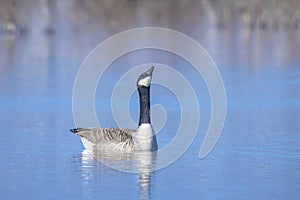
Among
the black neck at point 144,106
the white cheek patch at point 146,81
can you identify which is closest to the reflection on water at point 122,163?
the black neck at point 144,106

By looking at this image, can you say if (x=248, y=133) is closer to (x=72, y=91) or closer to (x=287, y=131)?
(x=287, y=131)

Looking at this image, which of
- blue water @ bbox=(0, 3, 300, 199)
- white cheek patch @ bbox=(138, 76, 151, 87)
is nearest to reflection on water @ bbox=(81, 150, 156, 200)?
blue water @ bbox=(0, 3, 300, 199)

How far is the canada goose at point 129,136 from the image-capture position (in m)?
10.5

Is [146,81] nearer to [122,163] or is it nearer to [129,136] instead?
[129,136]

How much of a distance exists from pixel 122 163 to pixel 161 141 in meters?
1.51

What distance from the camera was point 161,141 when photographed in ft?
37.6

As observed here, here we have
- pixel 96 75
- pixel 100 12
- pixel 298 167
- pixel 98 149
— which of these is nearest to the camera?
pixel 298 167

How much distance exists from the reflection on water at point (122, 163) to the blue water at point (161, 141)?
0.02 meters

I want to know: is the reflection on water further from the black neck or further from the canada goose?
the black neck

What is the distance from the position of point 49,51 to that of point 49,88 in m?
7.87

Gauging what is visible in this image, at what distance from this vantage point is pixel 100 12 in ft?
136

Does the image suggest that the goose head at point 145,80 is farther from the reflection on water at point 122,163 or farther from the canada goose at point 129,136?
the reflection on water at point 122,163

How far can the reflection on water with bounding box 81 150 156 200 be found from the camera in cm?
910

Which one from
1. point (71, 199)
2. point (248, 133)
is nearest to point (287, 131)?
point (248, 133)
